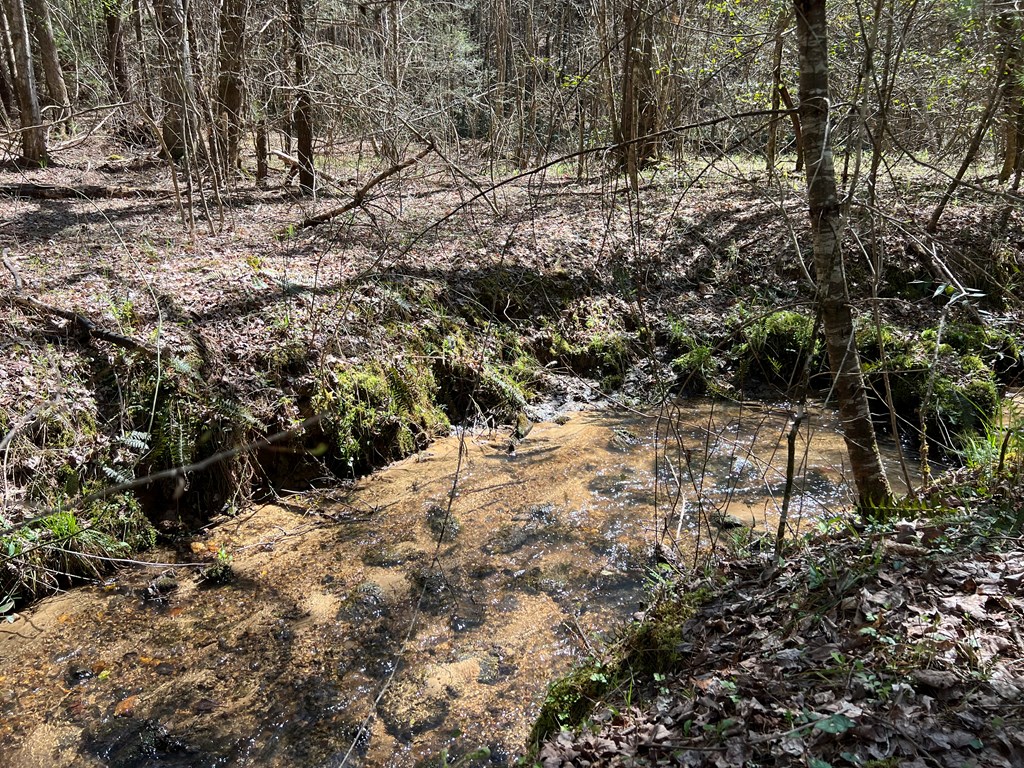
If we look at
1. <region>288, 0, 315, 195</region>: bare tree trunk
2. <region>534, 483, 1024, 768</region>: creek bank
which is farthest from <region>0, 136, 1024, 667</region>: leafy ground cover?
<region>534, 483, 1024, 768</region>: creek bank

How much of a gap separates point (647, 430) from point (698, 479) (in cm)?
137

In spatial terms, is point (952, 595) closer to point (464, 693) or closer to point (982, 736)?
point (982, 736)

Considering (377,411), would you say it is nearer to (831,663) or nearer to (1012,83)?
(831,663)

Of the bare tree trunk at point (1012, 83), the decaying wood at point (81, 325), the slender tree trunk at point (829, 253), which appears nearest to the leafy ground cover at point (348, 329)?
the decaying wood at point (81, 325)

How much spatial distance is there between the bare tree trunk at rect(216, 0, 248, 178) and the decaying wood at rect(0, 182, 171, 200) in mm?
1386

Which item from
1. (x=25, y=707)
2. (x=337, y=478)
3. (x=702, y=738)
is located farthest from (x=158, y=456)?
(x=702, y=738)

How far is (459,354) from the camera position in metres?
7.39

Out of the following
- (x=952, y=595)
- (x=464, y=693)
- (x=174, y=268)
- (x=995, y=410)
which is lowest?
(x=464, y=693)

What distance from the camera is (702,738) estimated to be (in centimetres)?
233

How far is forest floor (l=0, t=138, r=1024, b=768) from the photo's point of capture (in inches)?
97.3

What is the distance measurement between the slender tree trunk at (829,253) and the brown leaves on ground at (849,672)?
576 mm

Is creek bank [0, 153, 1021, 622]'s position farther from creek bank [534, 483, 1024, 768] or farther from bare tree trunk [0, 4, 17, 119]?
bare tree trunk [0, 4, 17, 119]

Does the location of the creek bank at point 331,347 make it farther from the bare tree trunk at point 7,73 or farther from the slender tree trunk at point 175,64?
the bare tree trunk at point 7,73

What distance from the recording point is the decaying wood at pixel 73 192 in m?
9.02
